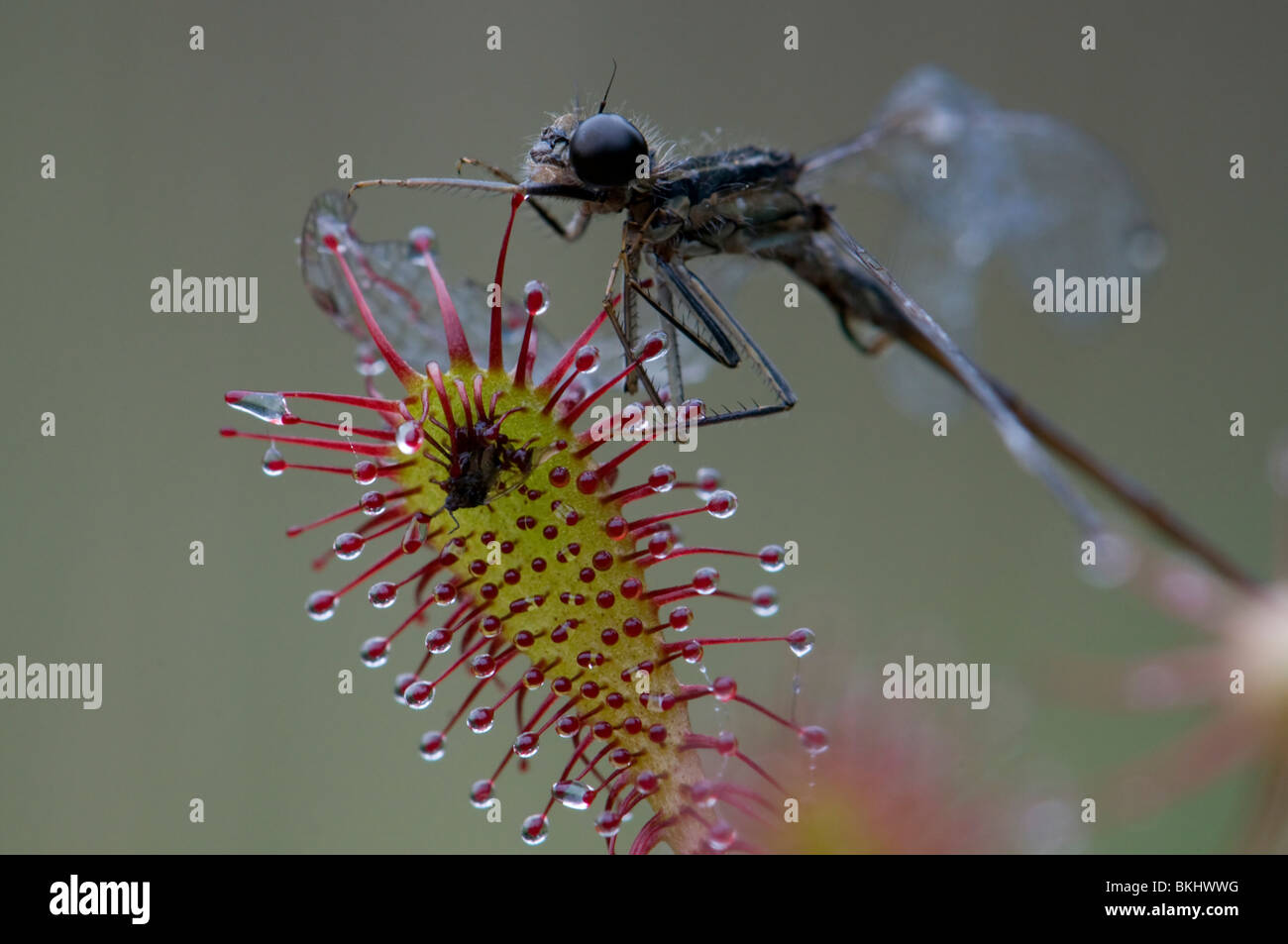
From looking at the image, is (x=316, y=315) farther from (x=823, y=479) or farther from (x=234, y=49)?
(x=823, y=479)

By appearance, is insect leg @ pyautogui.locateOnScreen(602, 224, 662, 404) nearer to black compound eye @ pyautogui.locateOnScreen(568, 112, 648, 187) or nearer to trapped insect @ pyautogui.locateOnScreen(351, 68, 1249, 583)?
trapped insect @ pyautogui.locateOnScreen(351, 68, 1249, 583)

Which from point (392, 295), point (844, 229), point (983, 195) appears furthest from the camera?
point (983, 195)

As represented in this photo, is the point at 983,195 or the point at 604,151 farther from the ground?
the point at 983,195

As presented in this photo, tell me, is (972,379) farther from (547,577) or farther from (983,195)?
(983,195)

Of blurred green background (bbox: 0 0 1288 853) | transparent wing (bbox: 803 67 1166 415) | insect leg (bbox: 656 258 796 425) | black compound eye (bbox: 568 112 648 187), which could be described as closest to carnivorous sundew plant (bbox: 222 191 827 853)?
black compound eye (bbox: 568 112 648 187)

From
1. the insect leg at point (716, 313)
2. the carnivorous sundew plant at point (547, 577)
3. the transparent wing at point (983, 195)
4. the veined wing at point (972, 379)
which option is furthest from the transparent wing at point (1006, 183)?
the carnivorous sundew plant at point (547, 577)

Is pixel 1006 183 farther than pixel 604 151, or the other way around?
pixel 1006 183

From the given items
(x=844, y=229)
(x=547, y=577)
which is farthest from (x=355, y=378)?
(x=547, y=577)
